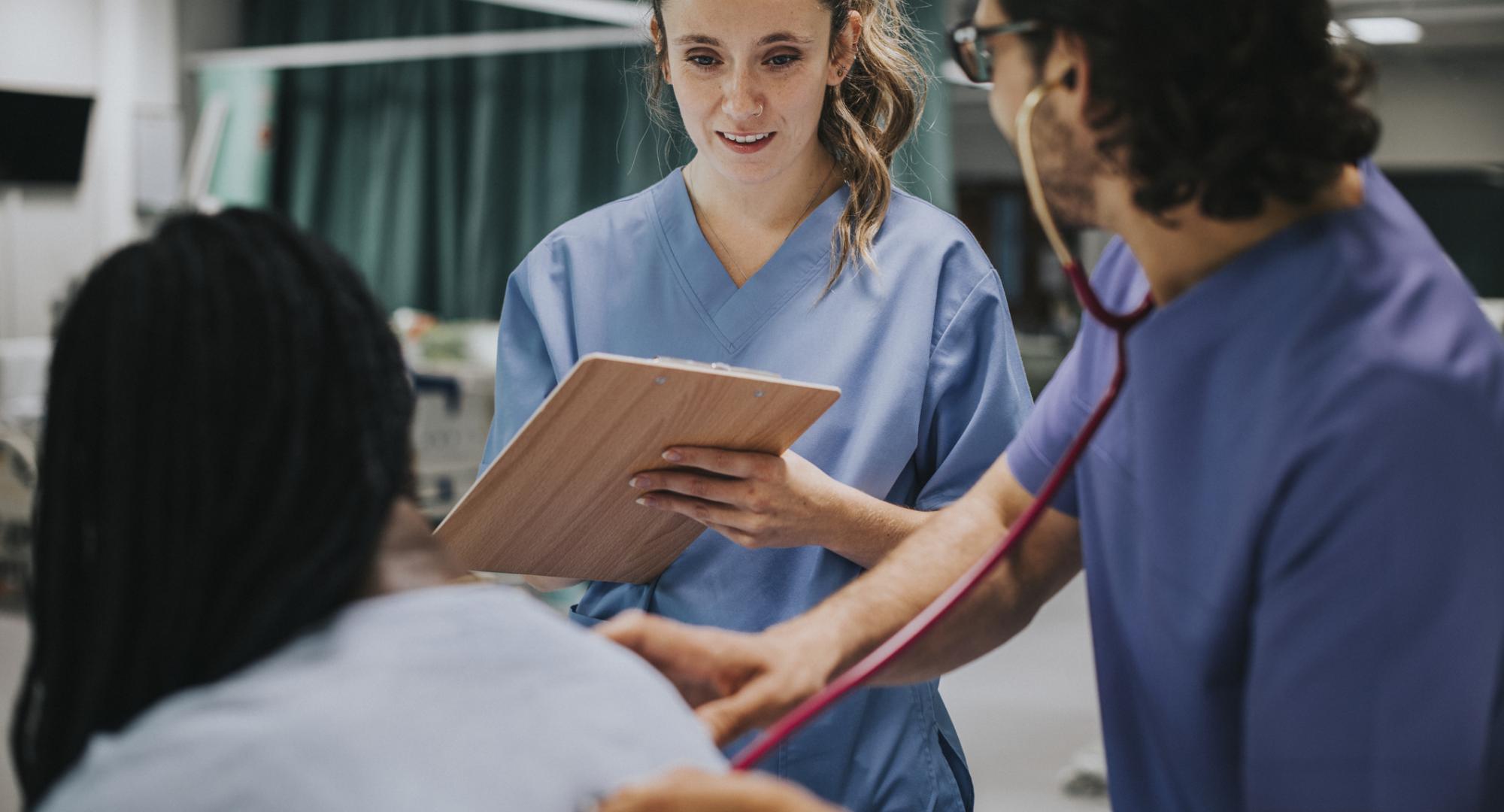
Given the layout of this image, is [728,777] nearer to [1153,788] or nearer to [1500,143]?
[1153,788]

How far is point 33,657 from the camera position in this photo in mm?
686

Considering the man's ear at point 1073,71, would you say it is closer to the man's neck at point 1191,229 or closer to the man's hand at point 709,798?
the man's neck at point 1191,229

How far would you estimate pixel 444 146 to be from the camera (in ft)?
20.6

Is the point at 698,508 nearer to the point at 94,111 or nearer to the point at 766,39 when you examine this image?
the point at 766,39

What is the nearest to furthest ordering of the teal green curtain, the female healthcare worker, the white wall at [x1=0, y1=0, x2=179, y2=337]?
the female healthcare worker → the teal green curtain → the white wall at [x1=0, y1=0, x2=179, y2=337]

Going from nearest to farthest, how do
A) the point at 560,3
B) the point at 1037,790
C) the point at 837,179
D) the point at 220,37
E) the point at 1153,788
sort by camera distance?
the point at 1153,788
the point at 837,179
the point at 1037,790
the point at 560,3
the point at 220,37

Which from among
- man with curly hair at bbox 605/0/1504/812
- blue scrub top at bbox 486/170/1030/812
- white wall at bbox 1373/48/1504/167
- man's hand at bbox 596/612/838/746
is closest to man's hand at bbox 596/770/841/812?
man with curly hair at bbox 605/0/1504/812

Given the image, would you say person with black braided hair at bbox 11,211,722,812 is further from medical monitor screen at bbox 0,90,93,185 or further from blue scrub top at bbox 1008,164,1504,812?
medical monitor screen at bbox 0,90,93,185

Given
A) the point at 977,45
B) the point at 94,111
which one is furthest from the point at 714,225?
the point at 94,111

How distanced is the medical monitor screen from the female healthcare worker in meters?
5.74

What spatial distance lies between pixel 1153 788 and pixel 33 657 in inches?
29.2

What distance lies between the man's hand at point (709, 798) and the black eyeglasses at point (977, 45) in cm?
54

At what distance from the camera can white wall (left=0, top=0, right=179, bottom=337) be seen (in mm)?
6258

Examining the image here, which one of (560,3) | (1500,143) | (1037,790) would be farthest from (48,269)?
(1500,143)
